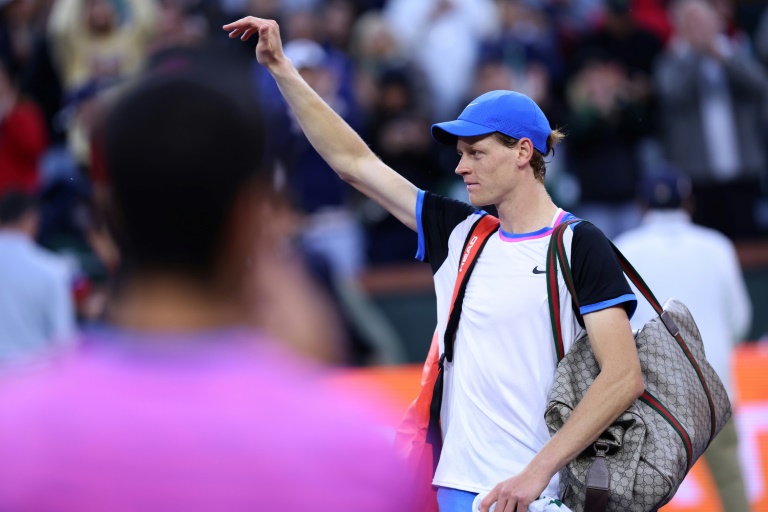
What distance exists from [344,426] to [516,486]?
82.3 inches

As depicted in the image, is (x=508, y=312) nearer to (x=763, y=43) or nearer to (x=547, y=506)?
(x=547, y=506)

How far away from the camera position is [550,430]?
138 inches

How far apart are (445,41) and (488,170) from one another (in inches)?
293

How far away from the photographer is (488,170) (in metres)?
3.86

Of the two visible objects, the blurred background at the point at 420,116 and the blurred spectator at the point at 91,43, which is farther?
the blurred spectator at the point at 91,43

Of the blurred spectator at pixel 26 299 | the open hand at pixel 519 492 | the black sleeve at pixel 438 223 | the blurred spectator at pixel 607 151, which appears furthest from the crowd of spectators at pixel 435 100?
the open hand at pixel 519 492

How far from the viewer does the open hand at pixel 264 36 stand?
400 cm

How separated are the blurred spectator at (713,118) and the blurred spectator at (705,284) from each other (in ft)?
13.4

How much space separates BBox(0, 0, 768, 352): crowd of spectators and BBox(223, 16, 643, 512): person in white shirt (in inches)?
213

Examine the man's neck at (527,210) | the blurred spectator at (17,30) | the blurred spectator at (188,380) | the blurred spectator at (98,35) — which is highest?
the blurred spectator at (17,30)

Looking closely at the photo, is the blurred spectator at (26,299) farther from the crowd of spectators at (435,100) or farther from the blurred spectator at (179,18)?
the blurred spectator at (179,18)

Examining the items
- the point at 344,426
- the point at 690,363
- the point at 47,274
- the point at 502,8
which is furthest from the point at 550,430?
the point at 502,8

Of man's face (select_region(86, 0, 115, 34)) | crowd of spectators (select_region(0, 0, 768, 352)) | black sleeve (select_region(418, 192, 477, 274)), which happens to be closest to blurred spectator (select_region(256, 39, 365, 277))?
crowd of spectators (select_region(0, 0, 768, 352))

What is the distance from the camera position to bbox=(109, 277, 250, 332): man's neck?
1.45m
